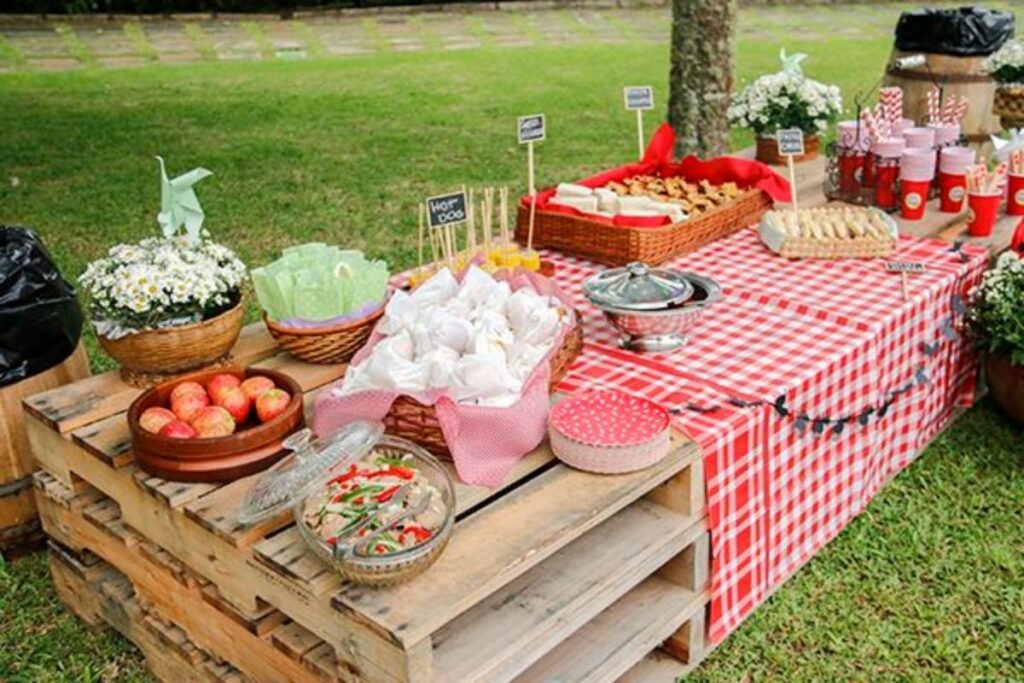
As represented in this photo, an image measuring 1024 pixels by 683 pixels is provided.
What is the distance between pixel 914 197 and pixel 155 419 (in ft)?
10.4

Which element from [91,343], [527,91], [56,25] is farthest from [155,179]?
[56,25]

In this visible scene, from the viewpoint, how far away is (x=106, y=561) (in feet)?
10.00

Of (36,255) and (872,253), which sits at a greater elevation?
(36,255)

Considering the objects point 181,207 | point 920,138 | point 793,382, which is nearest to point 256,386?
point 181,207

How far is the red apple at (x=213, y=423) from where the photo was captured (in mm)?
2535

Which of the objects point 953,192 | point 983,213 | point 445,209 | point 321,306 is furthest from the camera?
point 953,192

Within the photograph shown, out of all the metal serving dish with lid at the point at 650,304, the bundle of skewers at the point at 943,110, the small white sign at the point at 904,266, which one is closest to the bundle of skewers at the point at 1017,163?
the bundle of skewers at the point at 943,110

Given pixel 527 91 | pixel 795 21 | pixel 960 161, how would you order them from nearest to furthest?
pixel 960 161 < pixel 527 91 < pixel 795 21

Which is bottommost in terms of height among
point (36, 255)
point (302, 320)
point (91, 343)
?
point (91, 343)

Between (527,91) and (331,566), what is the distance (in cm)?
971

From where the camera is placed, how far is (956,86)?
5.39 m

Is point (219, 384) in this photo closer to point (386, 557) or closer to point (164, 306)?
point (164, 306)

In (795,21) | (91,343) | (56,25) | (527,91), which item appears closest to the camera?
(91,343)

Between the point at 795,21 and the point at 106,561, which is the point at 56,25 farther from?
A: the point at 106,561
